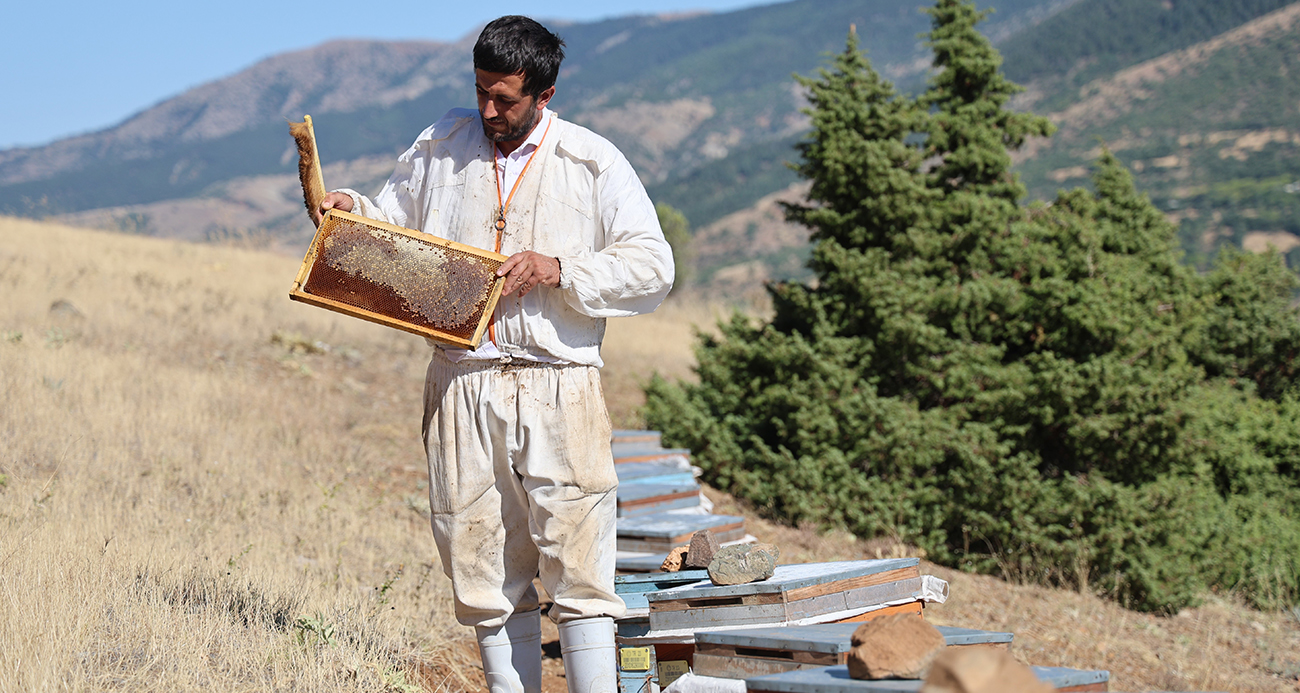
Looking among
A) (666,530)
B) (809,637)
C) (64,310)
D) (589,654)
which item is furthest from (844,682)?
(64,310)

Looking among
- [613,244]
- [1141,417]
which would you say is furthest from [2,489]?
[1141,417]

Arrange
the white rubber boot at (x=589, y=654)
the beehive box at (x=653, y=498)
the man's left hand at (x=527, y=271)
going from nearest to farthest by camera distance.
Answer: the man's left hand at (x=527, y=271), the white rubber boot at (x=589, y=654), the beehive box at (x=653, y=498)

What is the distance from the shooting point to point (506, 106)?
293cm

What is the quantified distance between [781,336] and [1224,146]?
89.4 meters

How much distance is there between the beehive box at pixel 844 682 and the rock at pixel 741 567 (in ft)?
2.93

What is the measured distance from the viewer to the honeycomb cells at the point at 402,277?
112 inches

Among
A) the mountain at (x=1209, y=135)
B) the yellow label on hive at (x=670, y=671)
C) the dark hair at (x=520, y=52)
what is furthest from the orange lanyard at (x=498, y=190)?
the mountain at (x=1209, y=135)

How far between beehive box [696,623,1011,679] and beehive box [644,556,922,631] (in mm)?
134

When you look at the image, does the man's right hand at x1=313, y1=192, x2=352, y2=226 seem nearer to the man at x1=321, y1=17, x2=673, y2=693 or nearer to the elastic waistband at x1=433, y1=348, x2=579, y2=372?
the man at x1=321, y1=17, x2=673, y2=693

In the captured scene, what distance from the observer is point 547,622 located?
5629 mm

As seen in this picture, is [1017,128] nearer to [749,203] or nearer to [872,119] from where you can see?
[872,119]

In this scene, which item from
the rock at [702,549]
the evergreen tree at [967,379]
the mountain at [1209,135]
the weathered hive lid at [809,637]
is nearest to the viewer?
the weathered hive lid at [809,637]

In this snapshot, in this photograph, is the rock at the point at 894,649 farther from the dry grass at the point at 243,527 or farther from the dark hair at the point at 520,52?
the dry grass at the point at 243,527

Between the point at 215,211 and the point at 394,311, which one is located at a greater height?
the point at 215,211
